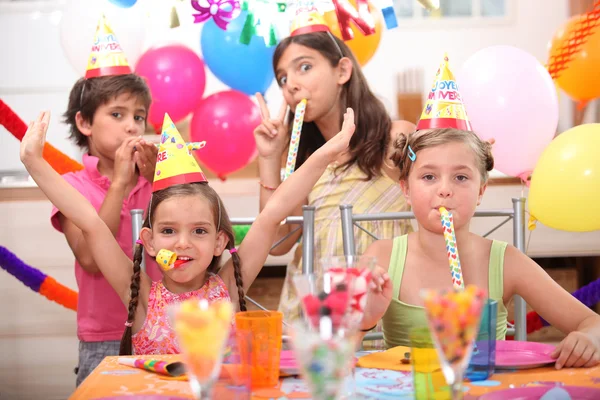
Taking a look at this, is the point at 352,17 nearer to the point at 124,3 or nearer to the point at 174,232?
the point at 124,3

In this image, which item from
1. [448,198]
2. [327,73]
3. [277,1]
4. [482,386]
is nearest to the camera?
[482,386]

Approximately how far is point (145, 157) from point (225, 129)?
0.63m

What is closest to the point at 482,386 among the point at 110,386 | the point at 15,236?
the point at 110,386

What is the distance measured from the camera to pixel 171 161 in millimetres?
1599

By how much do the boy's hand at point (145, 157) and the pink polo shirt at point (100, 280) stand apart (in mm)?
108

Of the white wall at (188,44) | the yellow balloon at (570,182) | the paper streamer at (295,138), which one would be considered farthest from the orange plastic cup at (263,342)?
the white wall at (188,44)

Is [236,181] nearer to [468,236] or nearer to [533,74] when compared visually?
[533,74]

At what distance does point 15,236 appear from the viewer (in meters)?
3.51

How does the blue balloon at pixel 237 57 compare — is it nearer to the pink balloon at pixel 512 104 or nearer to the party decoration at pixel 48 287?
the pink balloon at pixel 512 104

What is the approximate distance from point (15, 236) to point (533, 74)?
7.92ft

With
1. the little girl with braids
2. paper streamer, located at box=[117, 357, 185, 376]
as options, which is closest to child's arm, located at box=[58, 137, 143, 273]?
the little girl with braids

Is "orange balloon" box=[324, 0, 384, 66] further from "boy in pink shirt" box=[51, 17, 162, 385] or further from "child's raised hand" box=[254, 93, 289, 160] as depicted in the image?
"boy in pink shirt" box=[51, 17, 162, 385]

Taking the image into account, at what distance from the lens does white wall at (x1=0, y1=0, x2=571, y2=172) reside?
3600 mm

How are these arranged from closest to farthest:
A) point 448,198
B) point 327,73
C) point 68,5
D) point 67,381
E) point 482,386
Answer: point 482,386
point 448,198
point 327,73
point 68,5
point 67,381
